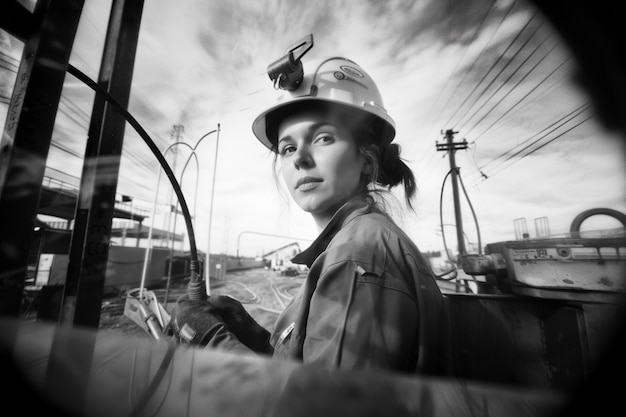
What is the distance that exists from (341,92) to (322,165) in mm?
573

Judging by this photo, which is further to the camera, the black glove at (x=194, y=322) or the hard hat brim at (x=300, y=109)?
the hard hat brim at (x=300, y=109)

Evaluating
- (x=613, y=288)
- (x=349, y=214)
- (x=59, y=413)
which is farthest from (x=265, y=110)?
(x=613, y=288)

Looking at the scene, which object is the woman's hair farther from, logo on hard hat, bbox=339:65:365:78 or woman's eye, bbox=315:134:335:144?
logo on hard hat, bbox=339:65:365:78

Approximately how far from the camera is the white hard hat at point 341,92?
4.72ft

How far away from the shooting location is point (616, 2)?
1.60ft

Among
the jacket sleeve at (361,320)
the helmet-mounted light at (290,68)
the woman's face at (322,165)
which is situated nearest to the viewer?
the jacket sleeve at (361,320)

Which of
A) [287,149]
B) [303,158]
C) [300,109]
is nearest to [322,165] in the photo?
[303,158]

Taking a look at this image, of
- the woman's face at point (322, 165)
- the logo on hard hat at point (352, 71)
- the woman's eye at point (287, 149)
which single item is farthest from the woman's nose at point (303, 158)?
the logo on hard hat at point (352, 71)

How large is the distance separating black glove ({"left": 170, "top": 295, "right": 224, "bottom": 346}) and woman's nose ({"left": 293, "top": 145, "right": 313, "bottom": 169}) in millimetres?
974

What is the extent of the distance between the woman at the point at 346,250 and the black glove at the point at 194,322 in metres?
0.03

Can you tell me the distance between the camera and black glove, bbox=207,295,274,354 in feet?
4.80

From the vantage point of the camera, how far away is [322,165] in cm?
125

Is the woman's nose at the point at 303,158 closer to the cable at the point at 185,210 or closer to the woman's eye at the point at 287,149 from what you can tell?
the woman's eye at the point at 287,149

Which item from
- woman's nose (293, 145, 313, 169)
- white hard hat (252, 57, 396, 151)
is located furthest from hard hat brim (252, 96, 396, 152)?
woman's nose (293, 145, 313, 169)
